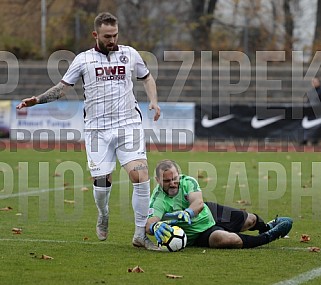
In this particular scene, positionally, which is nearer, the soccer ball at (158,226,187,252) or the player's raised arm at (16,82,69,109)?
the soccer ball at (158,226,187,252)

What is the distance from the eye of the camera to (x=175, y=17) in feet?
129

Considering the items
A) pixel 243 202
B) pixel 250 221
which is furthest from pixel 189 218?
pixel 243 202

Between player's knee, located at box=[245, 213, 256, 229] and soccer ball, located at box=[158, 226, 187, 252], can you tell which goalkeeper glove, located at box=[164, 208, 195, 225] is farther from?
player's knee, located at box=[245, 213, 256, 229]

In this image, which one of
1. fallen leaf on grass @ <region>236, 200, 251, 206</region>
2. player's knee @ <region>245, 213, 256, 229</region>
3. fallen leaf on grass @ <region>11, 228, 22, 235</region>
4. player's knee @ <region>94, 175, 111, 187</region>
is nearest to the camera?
player's knee @ <region>94, 175, 111, 187</region>

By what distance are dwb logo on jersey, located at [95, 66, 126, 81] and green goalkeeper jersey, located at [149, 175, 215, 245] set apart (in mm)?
1171

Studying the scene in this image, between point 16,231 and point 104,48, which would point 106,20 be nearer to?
point 104,48

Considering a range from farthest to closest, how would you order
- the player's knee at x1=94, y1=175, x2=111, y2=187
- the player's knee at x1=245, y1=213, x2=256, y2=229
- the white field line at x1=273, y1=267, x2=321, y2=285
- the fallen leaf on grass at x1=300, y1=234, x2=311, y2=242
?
the fallen leaf on grass at x1=300, y1=234, x2=311, y2=242 → the player's knee at x1=245, y1=213, x2=256, y2=229 → the player's knee at x1=94, y1=175, x2=111, y2=187 → the white field line at x1=273, y1=267, x2=321, y2=285

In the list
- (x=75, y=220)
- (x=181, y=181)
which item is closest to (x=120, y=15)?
(x=75, y=220)

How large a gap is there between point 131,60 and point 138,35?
29.6m

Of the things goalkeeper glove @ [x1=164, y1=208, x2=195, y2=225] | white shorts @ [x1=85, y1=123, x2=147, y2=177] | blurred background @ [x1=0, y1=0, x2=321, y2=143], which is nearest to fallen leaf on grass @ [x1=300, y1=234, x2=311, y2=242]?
goalkeeper glove @ [x1=164, y1=208, x2=195, y2=225]

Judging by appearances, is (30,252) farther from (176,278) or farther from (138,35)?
(138,35)

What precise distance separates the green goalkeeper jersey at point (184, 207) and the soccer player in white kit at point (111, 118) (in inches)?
5.1

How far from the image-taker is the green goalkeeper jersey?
8.84 meters

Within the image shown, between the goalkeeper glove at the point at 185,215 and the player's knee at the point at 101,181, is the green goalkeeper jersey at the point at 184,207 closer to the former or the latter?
the goalkeeper glove at the point at 185,215
